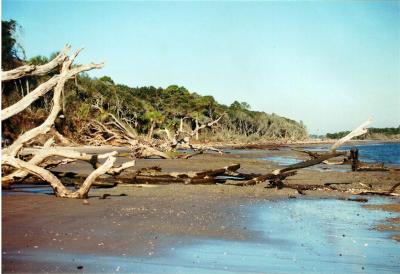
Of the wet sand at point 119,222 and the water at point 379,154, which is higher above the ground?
the wet sand at point 119,222

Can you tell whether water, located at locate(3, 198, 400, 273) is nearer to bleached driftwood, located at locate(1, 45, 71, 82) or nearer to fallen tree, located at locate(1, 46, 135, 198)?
fallen tree, located at locate(1, 46, 135, 198)

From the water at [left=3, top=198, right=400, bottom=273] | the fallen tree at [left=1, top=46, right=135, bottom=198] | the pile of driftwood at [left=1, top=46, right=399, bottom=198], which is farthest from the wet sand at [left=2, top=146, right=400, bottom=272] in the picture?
the pile of driftwood at [left=1, top=46, right=399, bottom=198]

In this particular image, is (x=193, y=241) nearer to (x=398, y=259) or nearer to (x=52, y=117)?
(x=398, y=259)

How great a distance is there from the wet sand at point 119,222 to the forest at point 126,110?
10.8 feet

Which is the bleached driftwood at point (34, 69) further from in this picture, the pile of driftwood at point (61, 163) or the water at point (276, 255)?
the water at point (276, 255)

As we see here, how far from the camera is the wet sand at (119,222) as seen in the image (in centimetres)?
529

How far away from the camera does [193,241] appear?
19.1 ft

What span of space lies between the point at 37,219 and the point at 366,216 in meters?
6.13

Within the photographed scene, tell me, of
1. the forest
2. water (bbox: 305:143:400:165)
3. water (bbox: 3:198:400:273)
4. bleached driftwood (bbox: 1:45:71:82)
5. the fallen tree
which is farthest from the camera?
water (bbox: 305:143:400:165)

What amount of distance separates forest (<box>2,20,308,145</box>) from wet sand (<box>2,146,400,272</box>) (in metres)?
3.30

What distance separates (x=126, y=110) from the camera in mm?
57719

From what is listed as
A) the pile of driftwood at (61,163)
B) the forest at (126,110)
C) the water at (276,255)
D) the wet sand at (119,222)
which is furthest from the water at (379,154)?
the water at (276,255)

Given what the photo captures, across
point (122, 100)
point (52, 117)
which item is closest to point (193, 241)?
point (52, 117)

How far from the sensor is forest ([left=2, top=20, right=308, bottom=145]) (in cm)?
3306
